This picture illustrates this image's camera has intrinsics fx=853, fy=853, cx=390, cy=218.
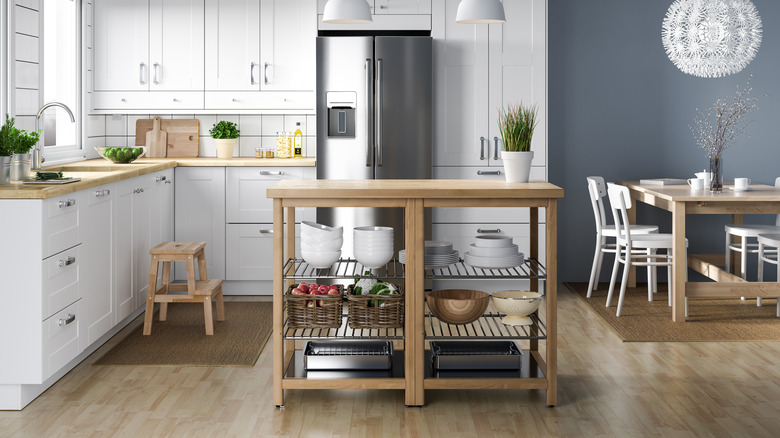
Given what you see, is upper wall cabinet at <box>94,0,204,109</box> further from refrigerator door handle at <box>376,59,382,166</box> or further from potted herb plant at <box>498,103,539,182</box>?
potted herb plant at <box>498,103,539,182</box>

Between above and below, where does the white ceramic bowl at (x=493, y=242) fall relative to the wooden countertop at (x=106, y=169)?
below

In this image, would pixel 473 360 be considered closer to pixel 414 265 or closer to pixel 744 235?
pixel 414 265

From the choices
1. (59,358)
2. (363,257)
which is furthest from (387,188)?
(59,358)

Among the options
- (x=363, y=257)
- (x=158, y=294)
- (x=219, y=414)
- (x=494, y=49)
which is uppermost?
(x=494, y=49)

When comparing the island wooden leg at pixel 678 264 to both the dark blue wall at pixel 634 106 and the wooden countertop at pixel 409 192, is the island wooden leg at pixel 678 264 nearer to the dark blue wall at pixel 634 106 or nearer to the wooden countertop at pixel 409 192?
the dark blue wall at pixel 634 106

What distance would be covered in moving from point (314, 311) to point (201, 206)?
105 inches

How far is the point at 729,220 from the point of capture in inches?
266

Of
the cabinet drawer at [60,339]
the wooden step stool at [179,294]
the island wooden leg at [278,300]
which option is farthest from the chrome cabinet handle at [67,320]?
the island wooden leg at [278,300]

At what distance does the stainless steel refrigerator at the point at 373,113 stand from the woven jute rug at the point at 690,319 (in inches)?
60.6

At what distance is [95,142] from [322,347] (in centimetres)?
332

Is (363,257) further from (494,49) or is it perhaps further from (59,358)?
(494,49)

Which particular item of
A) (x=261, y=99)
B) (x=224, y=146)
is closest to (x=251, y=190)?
(x=224, y=146)

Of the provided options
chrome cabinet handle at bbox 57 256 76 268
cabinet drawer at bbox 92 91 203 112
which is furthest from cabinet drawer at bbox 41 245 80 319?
cabinet drawer at bbox 92 91 203 112

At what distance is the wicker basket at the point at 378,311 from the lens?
144 inches
